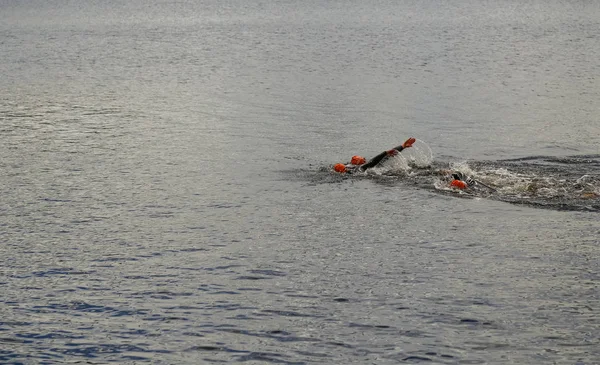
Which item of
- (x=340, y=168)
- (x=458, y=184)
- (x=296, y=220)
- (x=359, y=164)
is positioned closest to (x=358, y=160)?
(x=359, y=164)

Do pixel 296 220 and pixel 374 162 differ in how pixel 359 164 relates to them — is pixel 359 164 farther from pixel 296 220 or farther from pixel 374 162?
pixel 296 220

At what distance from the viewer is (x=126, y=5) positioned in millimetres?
119938

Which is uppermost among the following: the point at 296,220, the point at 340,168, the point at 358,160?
the point at 358,160

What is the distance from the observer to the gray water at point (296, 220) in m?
13.7

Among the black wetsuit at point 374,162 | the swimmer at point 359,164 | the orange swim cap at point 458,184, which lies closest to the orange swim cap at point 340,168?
the swimmer at point 359,164

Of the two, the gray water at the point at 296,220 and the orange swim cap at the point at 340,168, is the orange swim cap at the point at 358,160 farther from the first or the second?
the gray water at the point at 296,220

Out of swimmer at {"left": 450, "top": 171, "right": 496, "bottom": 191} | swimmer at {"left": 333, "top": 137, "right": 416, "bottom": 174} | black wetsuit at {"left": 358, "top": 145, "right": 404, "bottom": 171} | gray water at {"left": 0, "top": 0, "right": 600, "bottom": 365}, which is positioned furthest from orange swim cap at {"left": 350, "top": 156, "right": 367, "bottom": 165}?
swimmer at {"left": 450, "top": 171, "right": 496, "bottom": 191}

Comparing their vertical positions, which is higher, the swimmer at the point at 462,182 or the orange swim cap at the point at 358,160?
the orange swim cap at the point at 358,160

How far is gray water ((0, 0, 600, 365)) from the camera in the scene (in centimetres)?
1370

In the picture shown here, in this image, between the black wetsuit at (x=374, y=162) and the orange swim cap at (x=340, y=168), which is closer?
the black wetsuit at (x=374, y=162)

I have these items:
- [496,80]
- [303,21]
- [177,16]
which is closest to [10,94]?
[496,80]

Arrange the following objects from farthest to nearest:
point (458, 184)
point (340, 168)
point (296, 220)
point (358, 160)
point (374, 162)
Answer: point (358, 160), point (340, 168), point (374, 162), point (458, 184), point (296, 220)

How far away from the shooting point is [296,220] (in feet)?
65.1

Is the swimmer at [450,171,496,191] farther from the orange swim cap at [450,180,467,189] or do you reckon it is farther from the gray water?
the gray water
